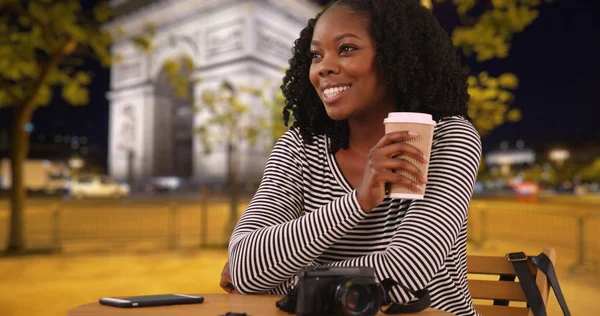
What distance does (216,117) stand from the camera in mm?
13984

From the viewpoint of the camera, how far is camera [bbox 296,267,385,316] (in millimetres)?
1242

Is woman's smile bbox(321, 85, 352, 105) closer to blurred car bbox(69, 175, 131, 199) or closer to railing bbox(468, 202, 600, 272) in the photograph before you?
railing bbox(468, 202, 600, 272)

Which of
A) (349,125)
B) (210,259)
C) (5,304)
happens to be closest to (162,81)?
(210,259)

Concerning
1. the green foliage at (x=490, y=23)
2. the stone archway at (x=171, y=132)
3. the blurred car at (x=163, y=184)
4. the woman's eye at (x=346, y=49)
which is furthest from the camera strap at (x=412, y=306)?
the blurred car at (x=163, y=184)

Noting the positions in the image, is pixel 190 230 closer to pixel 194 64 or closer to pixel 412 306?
pixel 412 306

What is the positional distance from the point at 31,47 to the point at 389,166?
996 cm

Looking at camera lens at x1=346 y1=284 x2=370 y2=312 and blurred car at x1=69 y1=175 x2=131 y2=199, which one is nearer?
camera lens at x1=346 y1=284 x2=370 y2=312

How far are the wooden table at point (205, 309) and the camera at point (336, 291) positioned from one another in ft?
0.47

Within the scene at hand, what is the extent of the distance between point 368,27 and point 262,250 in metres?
0.78

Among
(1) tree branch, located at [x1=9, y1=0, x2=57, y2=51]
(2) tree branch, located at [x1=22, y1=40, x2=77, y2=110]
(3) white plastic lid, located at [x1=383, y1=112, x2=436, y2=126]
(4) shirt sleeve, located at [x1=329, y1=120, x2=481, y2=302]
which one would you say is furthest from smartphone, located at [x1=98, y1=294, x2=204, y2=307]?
(2) tree branch, located at [x1=22, y1=40, x2=77, y2=110]

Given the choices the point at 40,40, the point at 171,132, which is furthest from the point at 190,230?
the point at 171,132

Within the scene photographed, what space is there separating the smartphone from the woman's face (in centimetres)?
73

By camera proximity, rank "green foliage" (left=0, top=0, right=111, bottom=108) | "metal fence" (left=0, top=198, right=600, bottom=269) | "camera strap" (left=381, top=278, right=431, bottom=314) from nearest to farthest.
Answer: "camera strap" (left=381, top=278, right=431, bottom=314), "green foliage" (left=0, top=0, right=111, bottom=108), "metal fence" (left=0, top=198, right=600, bottom=269)

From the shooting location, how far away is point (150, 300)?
1.56 metres
